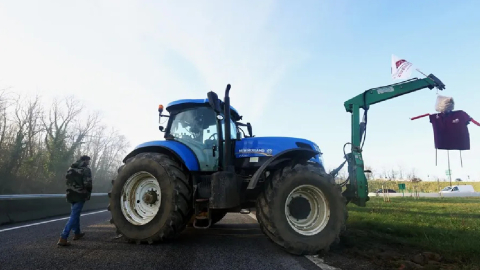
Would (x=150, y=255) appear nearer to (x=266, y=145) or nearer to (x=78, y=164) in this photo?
(x=266, y=145)

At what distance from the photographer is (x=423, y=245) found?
4.29 metres

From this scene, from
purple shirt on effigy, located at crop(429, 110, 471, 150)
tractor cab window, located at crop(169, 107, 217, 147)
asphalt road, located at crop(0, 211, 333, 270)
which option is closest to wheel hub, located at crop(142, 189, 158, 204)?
asphalt road, located at crop(0, 211, 333, 270)

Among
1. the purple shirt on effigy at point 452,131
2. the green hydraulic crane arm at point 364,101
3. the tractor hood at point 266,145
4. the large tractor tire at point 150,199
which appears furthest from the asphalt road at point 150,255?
the purple shirt on effigy at point 452,131

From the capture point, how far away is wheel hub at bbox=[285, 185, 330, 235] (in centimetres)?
414

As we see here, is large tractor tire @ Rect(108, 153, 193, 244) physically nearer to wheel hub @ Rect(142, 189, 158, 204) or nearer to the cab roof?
wheel hub @ Rect(142, 189, 158, 204)

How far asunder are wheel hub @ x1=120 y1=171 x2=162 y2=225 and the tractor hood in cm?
153

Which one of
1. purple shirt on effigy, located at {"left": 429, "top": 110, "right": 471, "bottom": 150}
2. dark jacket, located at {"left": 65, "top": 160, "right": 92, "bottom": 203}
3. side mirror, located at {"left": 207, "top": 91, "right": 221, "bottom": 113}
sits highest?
side mirror, located at {"left": 207, "top": 91, "right": 221, "bottom": 113}

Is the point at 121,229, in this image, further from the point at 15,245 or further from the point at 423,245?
the point at 423,245

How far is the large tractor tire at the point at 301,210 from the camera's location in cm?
385

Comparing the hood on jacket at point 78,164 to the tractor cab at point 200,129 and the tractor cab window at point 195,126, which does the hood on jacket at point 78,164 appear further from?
the tractor cab window at point 195,126

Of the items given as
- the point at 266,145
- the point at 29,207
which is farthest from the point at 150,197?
the point at 29,207

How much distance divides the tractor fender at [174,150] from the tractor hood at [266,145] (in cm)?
79

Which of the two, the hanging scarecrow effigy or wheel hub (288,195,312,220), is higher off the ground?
the hanging scarecrow effigy

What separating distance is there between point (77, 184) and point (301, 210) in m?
3.94
